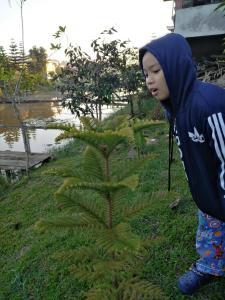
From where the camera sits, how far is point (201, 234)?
233 centimetres

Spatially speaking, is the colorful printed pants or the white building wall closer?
the colorful printed pants

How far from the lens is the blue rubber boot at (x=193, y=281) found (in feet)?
8.00

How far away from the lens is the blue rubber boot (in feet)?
8.00

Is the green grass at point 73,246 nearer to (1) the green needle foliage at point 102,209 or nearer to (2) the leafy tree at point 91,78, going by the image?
(1) the green needle foliage at point 102,209

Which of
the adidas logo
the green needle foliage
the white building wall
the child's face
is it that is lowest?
the green needle foliage

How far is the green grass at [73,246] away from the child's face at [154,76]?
202mm

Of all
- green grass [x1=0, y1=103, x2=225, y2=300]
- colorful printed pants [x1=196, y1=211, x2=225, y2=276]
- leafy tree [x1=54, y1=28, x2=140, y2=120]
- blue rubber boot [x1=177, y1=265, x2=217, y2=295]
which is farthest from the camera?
leafy tree [x1=54, y1=28, x2=140, y2=120]

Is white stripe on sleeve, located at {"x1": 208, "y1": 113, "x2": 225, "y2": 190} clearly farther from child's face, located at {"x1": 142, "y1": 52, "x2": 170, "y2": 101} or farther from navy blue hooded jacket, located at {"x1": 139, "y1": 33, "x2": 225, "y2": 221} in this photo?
child's face, located at {"x1": 142, "y1": 52, "x2": 170, "y2": 101}

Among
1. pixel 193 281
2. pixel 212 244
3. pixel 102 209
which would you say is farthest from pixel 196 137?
pixel 193 281

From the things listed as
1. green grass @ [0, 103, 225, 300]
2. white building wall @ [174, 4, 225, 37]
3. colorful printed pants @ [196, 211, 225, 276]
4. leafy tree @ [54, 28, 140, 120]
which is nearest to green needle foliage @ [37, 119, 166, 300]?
green grass @ [0, 103, 225, 300]

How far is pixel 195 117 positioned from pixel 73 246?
2255 millimetres

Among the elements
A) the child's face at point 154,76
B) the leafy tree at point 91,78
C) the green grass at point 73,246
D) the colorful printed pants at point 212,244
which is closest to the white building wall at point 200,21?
the leafy tree at point 91,78

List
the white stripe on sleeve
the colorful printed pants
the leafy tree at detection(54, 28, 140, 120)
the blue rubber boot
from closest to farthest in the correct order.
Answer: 1. the white stripe on sleeve
2. the colorful printed pants
3. the blue rubber boot
4. the leafy tree at detection(54, 28, 140, 120)

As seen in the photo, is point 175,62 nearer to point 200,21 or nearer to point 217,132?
point 217,132
